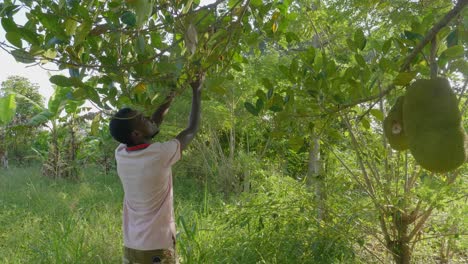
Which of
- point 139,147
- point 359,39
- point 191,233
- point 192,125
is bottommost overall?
point 191,233

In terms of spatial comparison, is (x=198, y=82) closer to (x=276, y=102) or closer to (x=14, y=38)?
(x=276, y=102)

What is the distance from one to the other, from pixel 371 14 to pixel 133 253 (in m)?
1.95

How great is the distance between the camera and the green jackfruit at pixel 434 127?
794mm

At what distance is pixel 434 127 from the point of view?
0.81 m

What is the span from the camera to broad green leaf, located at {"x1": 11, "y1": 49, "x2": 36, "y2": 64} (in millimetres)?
760

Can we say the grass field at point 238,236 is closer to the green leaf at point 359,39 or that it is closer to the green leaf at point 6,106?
the green leaf at point 359,39

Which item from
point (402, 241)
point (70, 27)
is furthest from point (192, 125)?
point (402, 241)

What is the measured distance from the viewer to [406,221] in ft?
6.40

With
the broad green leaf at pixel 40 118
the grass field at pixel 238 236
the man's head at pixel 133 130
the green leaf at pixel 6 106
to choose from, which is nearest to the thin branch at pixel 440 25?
the man's head at pixel 133 130

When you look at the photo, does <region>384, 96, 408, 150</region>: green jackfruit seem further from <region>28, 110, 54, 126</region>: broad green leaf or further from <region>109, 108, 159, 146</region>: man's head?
<region>28, 110, 54, 126</region>: broad green leaf

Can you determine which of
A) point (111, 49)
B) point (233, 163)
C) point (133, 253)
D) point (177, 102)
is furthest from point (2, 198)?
point (111, 49)

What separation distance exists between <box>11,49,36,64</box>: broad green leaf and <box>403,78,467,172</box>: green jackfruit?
31.6 inches

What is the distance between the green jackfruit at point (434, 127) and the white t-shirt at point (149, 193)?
0.95 m

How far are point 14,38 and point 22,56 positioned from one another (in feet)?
0.12
